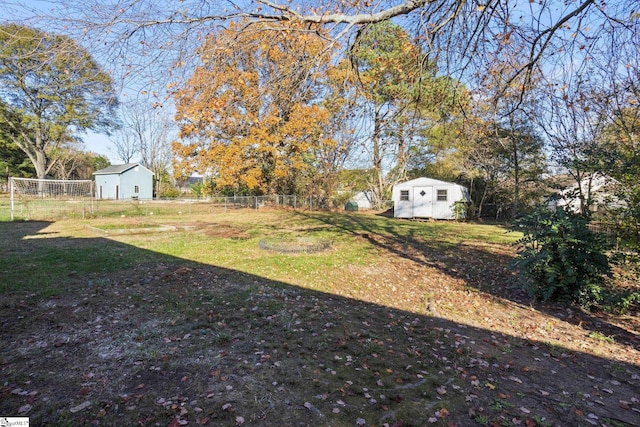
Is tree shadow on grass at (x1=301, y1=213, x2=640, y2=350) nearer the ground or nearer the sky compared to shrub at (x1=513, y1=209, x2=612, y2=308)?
nearer the ground

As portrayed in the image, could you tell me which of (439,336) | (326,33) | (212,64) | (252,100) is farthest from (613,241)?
(212,64)

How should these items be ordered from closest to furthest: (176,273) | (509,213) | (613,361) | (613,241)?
(613,361) → (613,241) → (176,273) → (509,213)

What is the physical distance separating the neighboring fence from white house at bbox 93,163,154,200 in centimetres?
941

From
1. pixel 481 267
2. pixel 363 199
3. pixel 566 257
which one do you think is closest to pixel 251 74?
pixel 566 257

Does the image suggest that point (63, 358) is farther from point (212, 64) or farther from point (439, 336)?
point (439, 336)

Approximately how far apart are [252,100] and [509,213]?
18848mm

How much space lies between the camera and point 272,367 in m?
2.70

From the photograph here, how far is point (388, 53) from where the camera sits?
5.11m

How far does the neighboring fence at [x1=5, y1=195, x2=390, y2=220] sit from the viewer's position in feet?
44.1

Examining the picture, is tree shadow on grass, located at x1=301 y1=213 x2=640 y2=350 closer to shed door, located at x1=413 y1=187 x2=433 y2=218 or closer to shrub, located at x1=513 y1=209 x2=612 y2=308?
shrub, located at x1=513 y1=209 x2=612 y2=308

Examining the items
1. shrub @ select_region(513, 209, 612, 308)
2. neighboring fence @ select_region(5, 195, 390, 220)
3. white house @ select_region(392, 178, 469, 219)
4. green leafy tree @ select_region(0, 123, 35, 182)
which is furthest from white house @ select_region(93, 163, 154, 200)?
shrub @ select_region(513, 209, 612, 308)

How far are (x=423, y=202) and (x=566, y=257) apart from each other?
15.0m

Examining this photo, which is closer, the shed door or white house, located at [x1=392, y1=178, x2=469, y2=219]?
white house, located at [x1=392, y1=178, x2=469, y2=219]

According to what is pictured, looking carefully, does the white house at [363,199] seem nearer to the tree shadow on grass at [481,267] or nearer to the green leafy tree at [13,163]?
the tree shadow on grass at [481,267]
